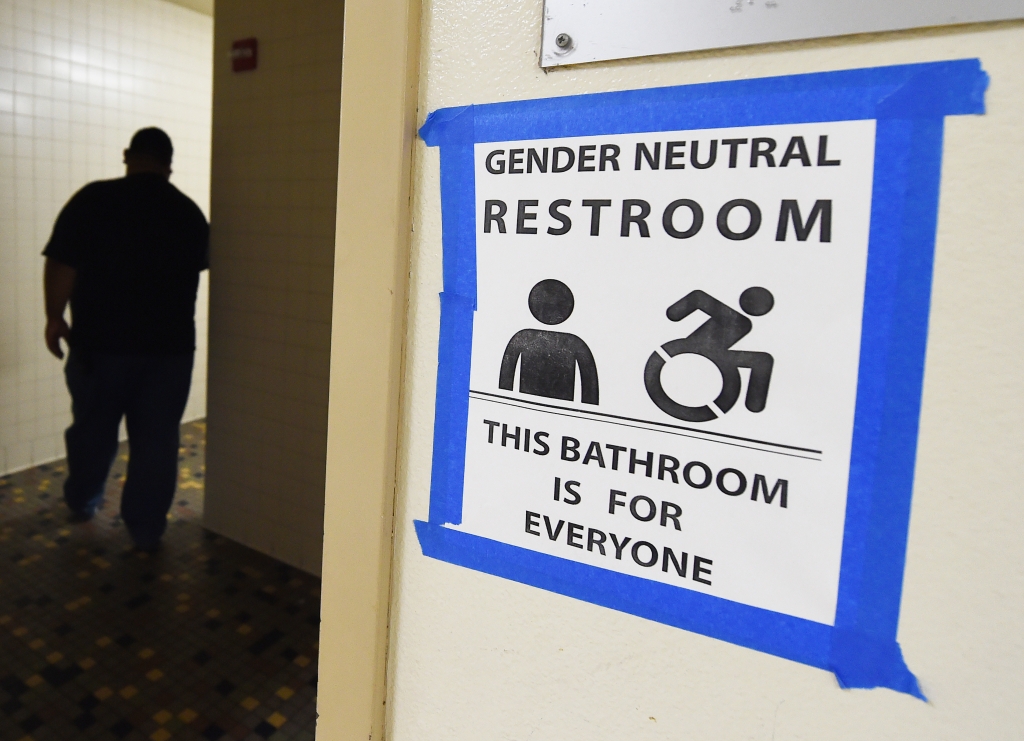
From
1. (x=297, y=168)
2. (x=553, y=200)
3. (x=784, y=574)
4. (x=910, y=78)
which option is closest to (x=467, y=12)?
(x=553, y=200)

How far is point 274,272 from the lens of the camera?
2.41 metres

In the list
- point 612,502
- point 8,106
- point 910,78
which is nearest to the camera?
point 910,78

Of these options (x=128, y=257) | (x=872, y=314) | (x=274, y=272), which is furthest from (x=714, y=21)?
(x=128, y=257)

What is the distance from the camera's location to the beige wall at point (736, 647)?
40cm

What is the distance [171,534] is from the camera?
2684 mm

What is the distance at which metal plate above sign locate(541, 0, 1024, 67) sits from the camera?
398 millimetres

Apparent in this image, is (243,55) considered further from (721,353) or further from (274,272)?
(721,353)

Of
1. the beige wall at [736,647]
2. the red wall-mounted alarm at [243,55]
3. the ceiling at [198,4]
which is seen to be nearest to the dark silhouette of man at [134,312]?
the red wall-mounted alarm at [243,55]

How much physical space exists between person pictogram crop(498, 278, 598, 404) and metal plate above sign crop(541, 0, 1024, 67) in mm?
185

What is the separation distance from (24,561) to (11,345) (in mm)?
1285

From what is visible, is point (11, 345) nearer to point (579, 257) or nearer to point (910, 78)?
point (579, 257)

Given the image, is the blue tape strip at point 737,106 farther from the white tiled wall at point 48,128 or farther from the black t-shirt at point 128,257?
the white tiled wall at point 48,128

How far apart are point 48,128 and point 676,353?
3771 mm

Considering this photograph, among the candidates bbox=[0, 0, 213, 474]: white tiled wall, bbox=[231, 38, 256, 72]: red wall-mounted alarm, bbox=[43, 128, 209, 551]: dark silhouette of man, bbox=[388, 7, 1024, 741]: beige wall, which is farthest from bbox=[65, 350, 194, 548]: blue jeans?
bbox=[388, 7, 1024, 741]: beige wall
